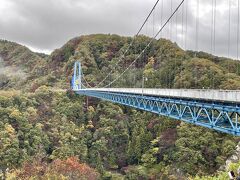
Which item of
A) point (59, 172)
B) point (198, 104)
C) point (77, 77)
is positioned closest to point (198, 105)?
point (198, 104)

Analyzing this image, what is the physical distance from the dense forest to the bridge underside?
7.99 m

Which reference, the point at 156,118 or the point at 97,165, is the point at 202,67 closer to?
the point at 156,118

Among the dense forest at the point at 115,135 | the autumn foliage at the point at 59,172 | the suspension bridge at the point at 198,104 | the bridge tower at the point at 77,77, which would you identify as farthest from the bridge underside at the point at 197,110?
the bridge tower at the point at 77,77

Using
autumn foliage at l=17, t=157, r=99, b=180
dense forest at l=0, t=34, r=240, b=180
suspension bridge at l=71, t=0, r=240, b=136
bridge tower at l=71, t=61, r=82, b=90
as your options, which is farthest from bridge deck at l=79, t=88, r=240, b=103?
bridge tower at l=71, t=61, r=82, b=90

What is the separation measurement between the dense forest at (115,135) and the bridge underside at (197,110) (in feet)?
26.2

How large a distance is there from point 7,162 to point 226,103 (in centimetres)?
2900

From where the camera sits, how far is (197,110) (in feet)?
86.1

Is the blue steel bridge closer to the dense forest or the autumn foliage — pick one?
the autumn foliage

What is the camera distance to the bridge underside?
20.3m

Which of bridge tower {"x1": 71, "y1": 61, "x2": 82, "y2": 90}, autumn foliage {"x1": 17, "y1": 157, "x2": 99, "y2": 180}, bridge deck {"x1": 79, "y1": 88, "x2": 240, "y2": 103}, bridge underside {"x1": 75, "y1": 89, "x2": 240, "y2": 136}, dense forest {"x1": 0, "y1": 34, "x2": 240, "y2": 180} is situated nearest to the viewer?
bridge deck {"x1": 79, "y1": 88, "x2": 240, "y2": 103}

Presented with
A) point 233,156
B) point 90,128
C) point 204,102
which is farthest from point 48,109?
point 204,102

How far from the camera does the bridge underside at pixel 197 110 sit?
20.3 metres

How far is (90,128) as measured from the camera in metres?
60.3

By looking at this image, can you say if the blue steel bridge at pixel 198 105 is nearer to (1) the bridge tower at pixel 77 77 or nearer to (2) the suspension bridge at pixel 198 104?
(2) the suspension bridge at pixel 198 104
